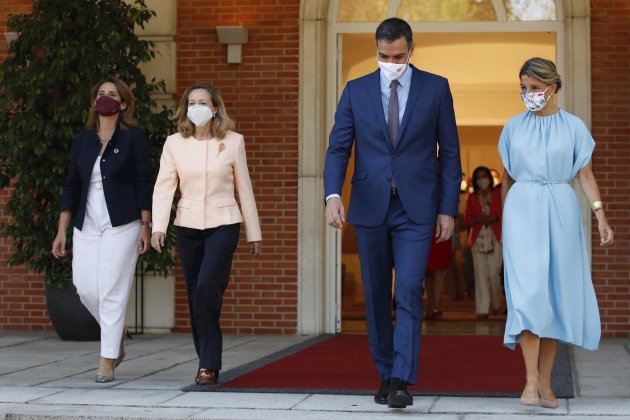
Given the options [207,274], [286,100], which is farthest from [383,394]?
[286,100]

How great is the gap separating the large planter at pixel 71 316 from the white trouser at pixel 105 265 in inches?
106

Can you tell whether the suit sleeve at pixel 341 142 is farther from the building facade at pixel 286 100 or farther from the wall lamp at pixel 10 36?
the wall lamp at pixel 10 36

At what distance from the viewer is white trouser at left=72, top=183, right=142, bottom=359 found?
6.70 m

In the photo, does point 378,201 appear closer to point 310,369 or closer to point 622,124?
point 310,369

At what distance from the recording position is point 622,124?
9938 mm

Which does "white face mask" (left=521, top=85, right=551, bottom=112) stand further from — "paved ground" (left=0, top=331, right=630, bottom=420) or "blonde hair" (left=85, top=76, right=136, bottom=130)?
"blonde hair" (left=85, top=76, right=136, bottom=130)

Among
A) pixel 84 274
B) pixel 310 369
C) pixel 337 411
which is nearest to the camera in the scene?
pixel 337 411

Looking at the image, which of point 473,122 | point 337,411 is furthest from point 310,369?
point 473,122

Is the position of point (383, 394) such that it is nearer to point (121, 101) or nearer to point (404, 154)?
point (404, 154)

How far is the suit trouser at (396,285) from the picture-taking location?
5.54 meters

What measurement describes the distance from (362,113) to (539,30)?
4.91 meters

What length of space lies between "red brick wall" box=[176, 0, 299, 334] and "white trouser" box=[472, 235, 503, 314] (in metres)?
3.34

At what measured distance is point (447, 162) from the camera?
5781mm

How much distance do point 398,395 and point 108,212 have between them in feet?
7.03
